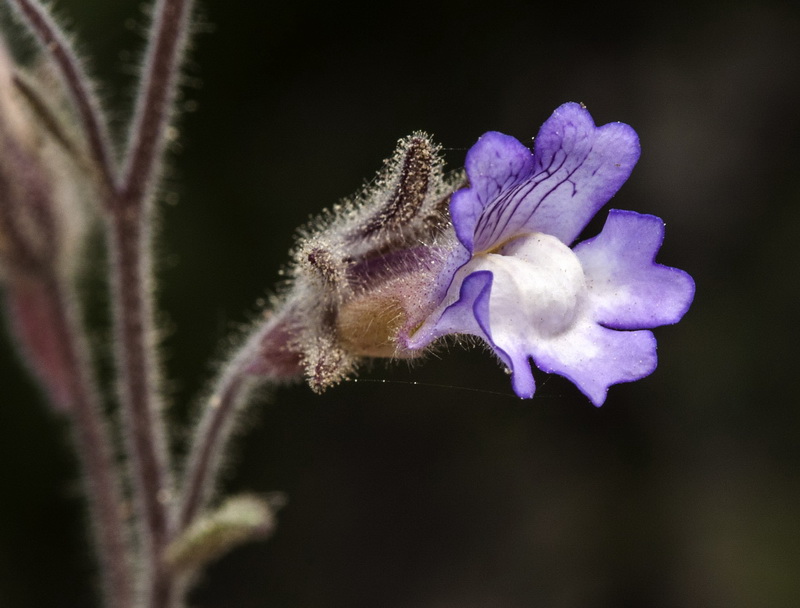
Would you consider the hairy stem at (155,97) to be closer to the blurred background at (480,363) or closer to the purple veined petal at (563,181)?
the purple veined petal at (563,181)

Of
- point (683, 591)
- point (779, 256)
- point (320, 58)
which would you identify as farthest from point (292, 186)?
A: point (683, 591)

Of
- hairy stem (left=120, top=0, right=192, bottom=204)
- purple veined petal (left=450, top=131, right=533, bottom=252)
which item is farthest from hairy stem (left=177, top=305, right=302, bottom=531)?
purple veined petal (left=450, top=131, right=533, bottom=252)

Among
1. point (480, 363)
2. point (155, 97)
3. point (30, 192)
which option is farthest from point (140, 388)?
point (480, 363)

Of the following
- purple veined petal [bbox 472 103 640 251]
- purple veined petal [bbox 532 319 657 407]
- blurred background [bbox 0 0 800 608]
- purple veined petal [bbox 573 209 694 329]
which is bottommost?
blurred background [bbox 0 0 800 608]

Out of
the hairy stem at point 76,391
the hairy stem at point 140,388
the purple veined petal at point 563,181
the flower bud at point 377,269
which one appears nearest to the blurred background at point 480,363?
the hairy stem at point 76,391

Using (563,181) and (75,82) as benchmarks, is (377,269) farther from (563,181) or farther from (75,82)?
(75,82)

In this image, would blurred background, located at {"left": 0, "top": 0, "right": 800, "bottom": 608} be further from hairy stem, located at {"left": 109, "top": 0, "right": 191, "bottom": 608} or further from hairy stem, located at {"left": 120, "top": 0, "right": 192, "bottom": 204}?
hairy stem, located at {"left": 120, "top": 0, "right": 192, "bottom": 204}

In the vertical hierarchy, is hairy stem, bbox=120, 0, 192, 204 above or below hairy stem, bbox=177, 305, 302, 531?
above
